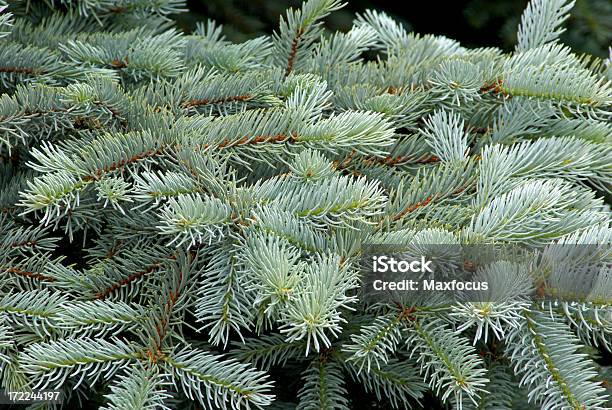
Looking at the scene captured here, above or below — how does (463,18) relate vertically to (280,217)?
above

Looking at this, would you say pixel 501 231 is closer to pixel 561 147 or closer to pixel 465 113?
pixel 561 147

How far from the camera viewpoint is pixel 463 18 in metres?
2.47

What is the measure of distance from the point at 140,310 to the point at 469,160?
1.57 ft

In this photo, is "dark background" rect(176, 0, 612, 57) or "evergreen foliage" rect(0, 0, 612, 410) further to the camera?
"dark background" rect(176, 0, 612, 57)

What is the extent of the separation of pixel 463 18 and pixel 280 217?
1957mm

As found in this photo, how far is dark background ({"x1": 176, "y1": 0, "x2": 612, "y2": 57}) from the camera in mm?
2119

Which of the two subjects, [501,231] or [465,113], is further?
[465,113]

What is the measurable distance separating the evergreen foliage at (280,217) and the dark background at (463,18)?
3.55 ft

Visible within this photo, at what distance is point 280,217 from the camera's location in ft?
2.43

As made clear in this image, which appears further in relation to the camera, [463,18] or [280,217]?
[463,18]

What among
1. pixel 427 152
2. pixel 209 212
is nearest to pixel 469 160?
pixel 427 152

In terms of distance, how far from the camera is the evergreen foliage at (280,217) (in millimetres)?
730

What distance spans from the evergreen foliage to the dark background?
1.08 metres

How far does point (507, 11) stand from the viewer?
7.48 feet
